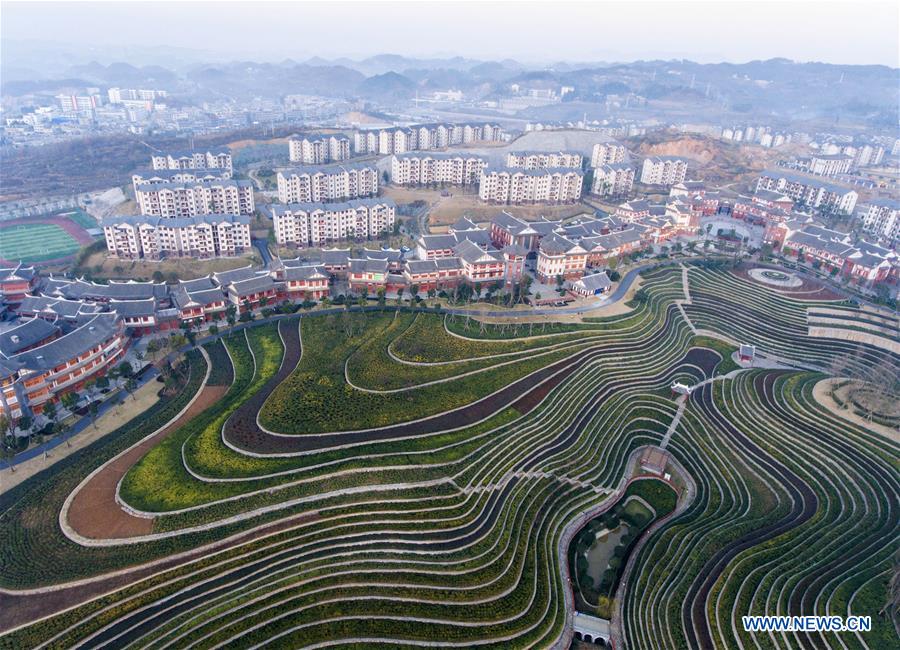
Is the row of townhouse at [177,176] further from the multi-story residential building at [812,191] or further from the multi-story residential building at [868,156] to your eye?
the multi-story residential building at [868,156]

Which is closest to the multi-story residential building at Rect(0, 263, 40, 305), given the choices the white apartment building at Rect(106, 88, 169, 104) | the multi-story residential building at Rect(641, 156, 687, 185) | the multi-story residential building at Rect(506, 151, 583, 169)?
the multi-story residential building at Rect(506, 151, 583, 169)

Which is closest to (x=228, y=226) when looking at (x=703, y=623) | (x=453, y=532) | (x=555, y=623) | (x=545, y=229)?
(x=545, y=229)

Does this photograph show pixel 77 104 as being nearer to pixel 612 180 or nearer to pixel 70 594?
pixel 612 180

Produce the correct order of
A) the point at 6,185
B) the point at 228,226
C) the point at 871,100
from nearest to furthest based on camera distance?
the point at 228,226, the point at 6,185, the point at 871,100

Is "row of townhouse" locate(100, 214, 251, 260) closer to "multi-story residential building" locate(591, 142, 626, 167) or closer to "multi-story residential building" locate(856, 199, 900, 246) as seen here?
"multi-story residential building" locate(591, 142, 626, 167)

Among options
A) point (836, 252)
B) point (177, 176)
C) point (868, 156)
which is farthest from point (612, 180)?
point (868, 156)

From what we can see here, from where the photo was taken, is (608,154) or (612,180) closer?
(612,180)

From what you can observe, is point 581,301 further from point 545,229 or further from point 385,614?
point 385,614
